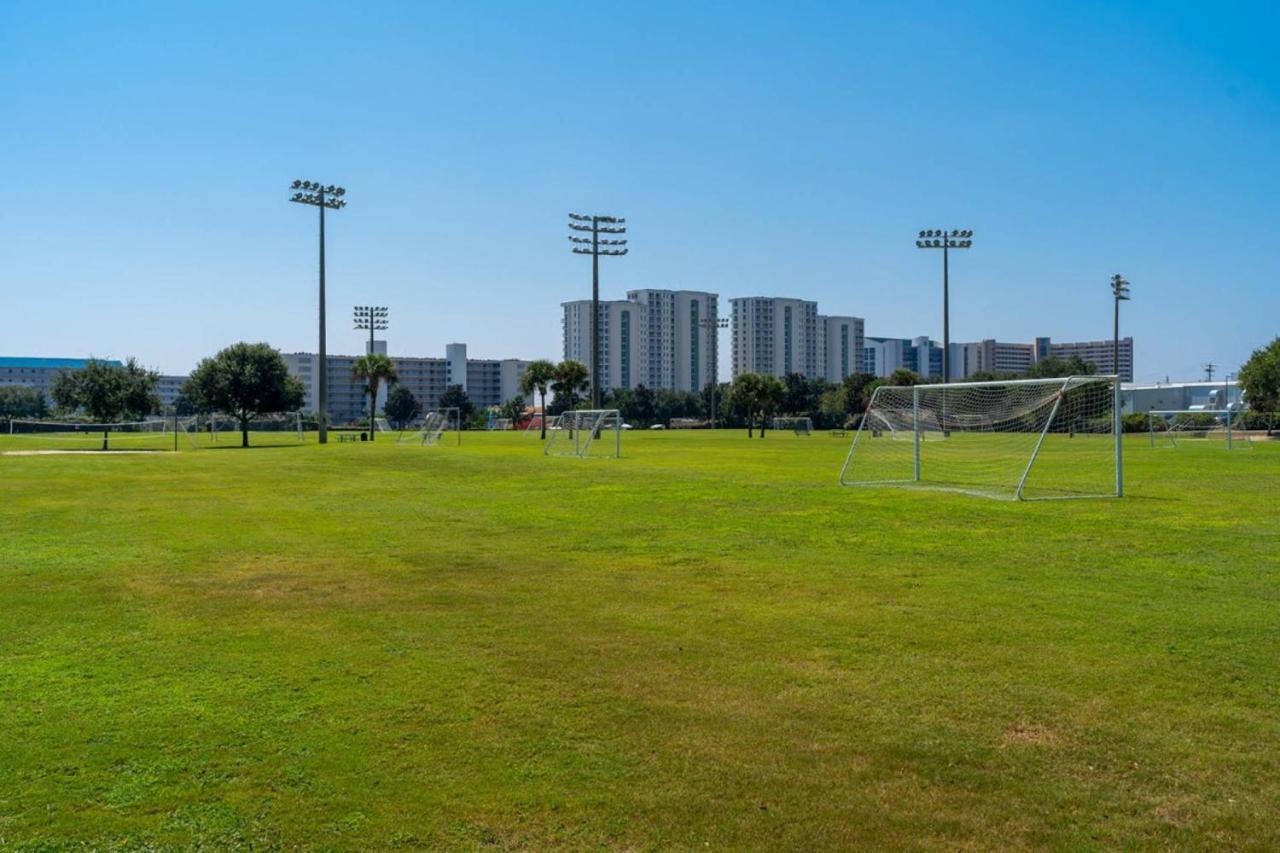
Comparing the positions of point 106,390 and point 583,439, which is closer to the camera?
point 583,439

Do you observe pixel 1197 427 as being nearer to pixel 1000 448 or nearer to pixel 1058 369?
pixel 1058 369

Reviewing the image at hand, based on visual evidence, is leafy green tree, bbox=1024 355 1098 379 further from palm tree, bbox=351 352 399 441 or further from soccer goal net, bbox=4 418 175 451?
soccer goal net, bbox=4 418 175 451

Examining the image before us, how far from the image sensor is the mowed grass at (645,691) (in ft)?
15.2

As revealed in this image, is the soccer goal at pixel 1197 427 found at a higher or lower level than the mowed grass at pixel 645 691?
higher

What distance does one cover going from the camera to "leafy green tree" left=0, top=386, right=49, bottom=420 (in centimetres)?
14912

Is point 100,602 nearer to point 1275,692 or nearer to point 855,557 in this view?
point 855,557


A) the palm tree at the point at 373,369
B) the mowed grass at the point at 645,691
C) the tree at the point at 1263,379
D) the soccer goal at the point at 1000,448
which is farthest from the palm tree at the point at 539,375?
the mowed grass at the point at 645,691

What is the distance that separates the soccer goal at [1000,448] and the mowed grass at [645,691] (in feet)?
25.4

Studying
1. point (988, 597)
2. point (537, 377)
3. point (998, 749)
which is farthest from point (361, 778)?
point (537, 377)

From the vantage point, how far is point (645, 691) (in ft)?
21.3

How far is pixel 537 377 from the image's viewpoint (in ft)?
283

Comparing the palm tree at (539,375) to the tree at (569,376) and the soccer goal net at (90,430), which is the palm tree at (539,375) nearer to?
the tree at (569,376)

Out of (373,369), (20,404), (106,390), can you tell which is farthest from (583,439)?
(20,404)

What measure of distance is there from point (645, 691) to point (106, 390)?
6719 cm
